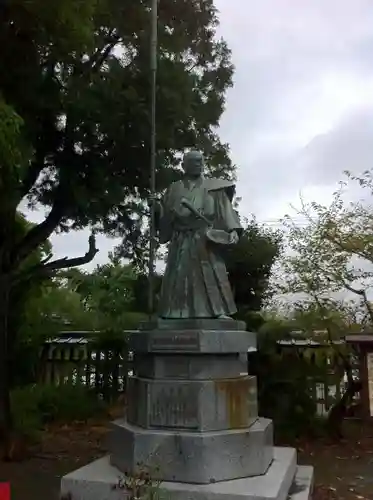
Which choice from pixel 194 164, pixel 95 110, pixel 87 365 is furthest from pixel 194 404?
pixel 87 365

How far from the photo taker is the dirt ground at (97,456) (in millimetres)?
5871

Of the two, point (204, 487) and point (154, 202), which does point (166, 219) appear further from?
point (204, 487)

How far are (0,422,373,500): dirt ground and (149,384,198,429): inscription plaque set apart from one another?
1.66 m

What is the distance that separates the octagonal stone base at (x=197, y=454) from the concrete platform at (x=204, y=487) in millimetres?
70

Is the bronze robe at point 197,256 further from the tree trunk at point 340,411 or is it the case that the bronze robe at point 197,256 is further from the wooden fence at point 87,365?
the wooden fence at point 87,365

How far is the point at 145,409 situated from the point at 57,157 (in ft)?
13.4

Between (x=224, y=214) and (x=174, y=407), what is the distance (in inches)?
72.3

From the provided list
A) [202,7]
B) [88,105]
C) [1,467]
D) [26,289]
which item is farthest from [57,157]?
[1,467]

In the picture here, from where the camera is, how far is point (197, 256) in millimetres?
5219

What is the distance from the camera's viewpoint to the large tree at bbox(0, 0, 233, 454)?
652 cm

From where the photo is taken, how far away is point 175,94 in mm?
7168

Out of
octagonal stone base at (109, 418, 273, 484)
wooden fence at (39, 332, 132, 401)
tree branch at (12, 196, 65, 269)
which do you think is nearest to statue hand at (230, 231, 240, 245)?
octagonal stone base at (109, 418, 273, 484)

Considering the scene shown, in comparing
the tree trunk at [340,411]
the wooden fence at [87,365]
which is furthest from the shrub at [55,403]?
the tree trunk at [340,411]

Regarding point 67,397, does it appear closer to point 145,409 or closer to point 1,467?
point 1,467
